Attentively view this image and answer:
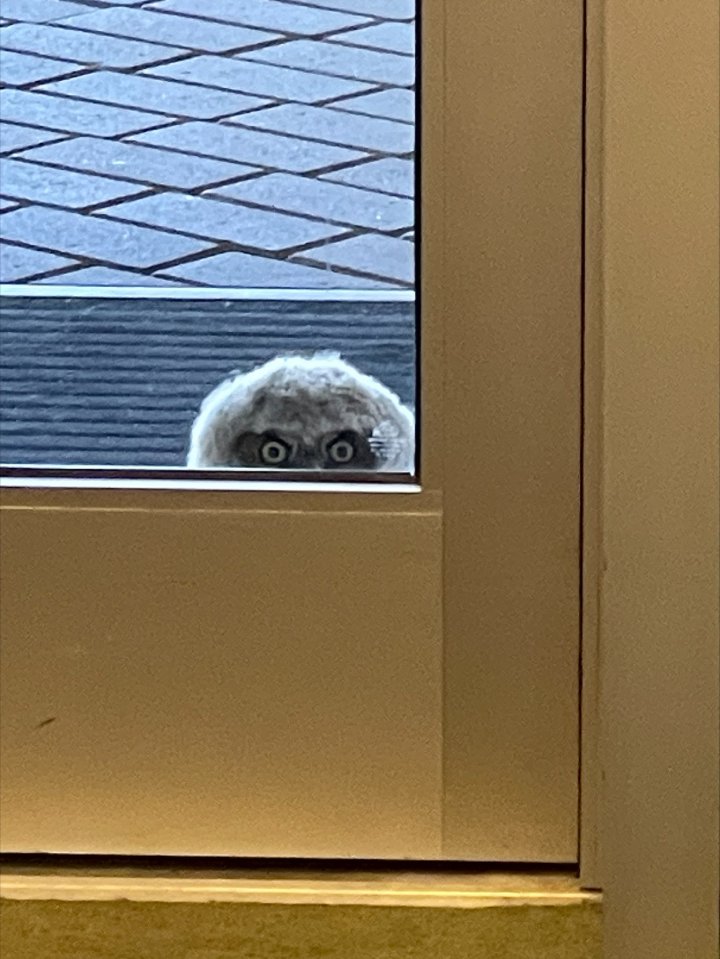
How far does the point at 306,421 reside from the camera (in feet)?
2.43

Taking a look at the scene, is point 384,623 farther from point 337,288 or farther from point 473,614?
point 337,288

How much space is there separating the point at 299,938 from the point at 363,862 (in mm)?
57

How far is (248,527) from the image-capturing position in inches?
29.0

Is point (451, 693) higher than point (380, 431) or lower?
lower

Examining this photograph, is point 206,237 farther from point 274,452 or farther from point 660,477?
point 660,477

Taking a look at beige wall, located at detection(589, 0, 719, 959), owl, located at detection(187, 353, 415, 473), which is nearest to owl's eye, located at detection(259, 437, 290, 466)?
owl, located at detection(187, 353, 415, 473)

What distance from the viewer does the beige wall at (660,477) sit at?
688 mm

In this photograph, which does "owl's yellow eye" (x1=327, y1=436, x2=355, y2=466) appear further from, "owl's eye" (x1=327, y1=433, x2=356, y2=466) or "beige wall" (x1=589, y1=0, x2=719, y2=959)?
"beige wall" (x1=589, y1=0, x2=719, y2=959)

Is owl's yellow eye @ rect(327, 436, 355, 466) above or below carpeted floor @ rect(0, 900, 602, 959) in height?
above

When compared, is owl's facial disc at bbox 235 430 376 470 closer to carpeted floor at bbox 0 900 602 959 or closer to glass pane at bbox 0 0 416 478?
glass pane at bbox 0 0 416 478

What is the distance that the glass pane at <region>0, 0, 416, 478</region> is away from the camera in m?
0.73

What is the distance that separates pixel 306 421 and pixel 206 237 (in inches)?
4.8

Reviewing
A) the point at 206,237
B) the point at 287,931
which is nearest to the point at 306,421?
the point at 206,237

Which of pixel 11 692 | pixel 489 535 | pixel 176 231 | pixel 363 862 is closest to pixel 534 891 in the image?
pixel 363 862
